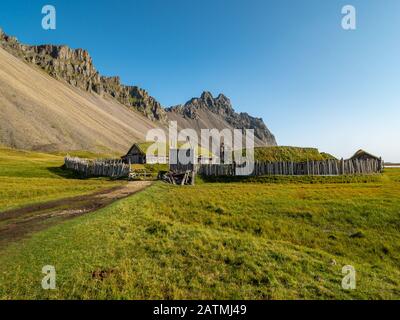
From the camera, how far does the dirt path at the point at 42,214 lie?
14.6 m

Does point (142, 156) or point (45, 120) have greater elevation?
point (45, 120)

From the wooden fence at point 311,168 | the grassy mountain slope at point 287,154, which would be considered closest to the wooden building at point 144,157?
the grassy mountain slope at point 287,154

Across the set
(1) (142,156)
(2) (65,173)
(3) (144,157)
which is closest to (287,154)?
(3) (144,157)

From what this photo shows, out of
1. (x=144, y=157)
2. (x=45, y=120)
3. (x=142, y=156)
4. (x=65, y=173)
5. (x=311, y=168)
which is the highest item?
(x=45, y=120)

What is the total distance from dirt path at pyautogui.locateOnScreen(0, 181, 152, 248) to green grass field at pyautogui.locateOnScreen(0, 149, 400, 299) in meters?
1.23

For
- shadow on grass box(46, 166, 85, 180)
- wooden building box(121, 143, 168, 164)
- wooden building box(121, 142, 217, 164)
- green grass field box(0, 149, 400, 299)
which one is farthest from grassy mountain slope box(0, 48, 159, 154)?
green grass field box(0, 149, 400, 299)

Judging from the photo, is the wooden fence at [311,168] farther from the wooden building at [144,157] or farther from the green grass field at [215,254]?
the wooden building at [144,157]

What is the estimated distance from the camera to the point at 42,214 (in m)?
19.0

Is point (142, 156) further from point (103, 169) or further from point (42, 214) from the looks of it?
point (42, 214)

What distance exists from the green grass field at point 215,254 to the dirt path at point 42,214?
1226mm

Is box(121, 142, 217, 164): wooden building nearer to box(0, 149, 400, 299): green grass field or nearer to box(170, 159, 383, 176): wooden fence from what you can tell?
box(170, 159, 383, 176): wooden fence

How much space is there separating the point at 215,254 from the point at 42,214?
1301cm

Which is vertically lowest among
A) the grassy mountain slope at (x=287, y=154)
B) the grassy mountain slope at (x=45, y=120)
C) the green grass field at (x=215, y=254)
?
the green grass field at (x=215, y=254)
